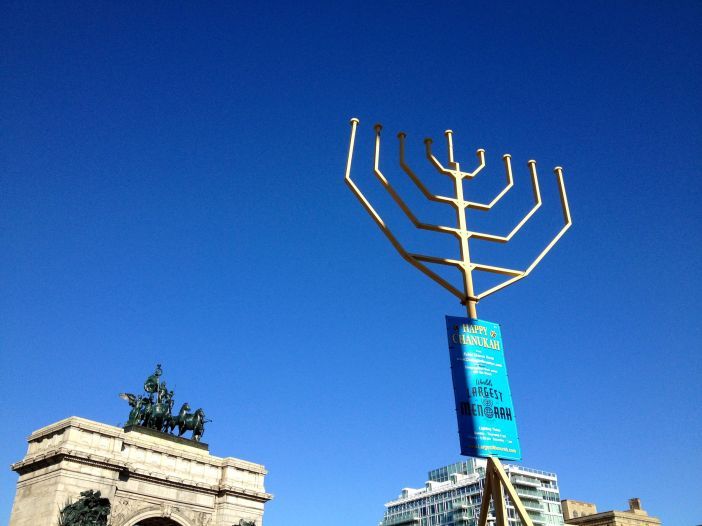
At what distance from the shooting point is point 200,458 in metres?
34.7

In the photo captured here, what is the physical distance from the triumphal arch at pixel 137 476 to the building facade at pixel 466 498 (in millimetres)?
45600

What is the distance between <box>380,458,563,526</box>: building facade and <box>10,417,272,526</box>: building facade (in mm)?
45264

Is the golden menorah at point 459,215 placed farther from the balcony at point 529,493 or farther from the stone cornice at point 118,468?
the balcony at point 529,493

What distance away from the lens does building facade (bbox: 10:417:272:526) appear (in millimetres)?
28031

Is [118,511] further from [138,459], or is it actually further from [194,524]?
[194,524]

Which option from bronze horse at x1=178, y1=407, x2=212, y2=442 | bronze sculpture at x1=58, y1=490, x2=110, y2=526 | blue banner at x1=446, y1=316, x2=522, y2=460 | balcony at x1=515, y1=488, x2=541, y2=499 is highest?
balcony at x1=515, y1=488, x2=541, y2=499

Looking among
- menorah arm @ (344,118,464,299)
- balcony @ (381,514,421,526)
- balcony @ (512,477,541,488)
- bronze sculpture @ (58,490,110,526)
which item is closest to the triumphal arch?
bronze sculpture @ (58,490,110,526)

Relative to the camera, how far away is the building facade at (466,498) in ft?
248

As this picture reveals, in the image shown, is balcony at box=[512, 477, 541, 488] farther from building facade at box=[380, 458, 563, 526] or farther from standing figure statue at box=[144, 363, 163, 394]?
standing figure statue at box=[144, 363, 163, 394]

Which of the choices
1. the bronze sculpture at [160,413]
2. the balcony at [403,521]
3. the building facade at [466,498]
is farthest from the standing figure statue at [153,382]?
the balcony at [403,521]

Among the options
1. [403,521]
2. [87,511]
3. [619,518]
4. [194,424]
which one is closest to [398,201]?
[87,511]

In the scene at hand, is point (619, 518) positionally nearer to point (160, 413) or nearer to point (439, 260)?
point (160, 413)

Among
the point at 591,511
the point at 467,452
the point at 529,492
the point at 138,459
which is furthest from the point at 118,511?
the point at 591,511

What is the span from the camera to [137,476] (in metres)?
30.8
